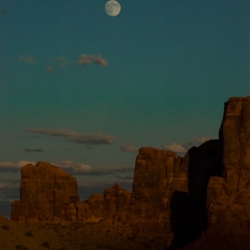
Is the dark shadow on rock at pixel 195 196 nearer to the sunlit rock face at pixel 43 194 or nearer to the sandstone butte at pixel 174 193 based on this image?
the sandstone butte at pixel 174 193

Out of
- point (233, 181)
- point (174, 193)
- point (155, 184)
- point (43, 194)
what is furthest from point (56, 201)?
point (233, 181)

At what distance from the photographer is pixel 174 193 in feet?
417

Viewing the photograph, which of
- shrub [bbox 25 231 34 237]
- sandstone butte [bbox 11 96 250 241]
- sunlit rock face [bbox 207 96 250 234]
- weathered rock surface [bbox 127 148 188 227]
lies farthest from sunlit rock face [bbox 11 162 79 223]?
shrub [bbox 25 231 34 237]

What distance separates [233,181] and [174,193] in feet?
65.5

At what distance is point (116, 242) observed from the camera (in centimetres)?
11825

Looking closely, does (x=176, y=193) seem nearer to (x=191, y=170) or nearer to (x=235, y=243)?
(x=191, y=170)

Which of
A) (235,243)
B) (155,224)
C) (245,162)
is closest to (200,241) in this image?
(235,243)

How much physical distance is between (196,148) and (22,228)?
4488 cm

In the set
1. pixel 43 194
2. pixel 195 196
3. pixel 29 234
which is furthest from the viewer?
pixel 43 194

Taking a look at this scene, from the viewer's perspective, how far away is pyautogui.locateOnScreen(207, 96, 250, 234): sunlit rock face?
10325cm

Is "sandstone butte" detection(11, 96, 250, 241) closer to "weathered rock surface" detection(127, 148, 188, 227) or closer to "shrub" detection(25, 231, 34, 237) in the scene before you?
"weathered rock surface" detection(127, 148, 188, 227)

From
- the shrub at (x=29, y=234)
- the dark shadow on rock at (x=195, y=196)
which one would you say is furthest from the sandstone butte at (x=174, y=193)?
the shrub at (x=29, y=234)

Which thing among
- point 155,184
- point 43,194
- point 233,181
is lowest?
point 233,181

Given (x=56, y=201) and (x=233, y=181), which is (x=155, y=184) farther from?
(x=233, y=181)
